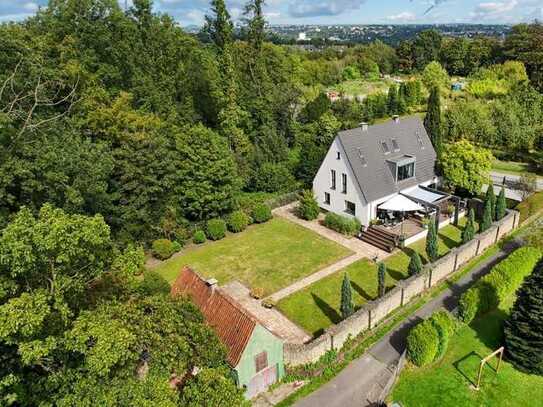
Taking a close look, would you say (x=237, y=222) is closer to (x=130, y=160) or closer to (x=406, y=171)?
(x=130, y=160)

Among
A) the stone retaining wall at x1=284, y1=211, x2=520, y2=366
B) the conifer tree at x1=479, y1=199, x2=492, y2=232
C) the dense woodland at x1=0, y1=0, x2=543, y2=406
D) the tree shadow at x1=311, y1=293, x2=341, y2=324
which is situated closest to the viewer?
the dense woodland at x1=0, y1=0, x2=543, y2=406

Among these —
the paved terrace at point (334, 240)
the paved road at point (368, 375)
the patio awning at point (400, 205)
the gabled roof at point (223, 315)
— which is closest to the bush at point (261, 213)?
the paved terrace at point (334, 240)

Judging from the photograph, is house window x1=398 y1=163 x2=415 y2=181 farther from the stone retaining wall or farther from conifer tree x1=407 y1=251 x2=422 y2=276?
conifer tree x1=407 y1=251 x2=422 y2=276

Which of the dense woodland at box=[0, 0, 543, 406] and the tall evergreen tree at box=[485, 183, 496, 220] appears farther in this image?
the tall evergreen tree at box=[485, 183, 496, 220]

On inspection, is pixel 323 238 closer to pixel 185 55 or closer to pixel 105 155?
pixel 105 155

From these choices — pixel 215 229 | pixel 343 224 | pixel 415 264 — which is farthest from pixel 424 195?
pixel 215 229

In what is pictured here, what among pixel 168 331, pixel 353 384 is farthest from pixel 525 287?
pixel 168 331

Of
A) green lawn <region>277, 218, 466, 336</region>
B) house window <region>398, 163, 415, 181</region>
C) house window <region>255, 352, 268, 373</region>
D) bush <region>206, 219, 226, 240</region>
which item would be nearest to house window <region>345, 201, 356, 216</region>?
house window <region>398, 163, 415, 181</region>

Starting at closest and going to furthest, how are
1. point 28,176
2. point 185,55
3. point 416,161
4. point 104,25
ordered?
point 28,176 → point 416,161 → point 104,25 → point 185,55
